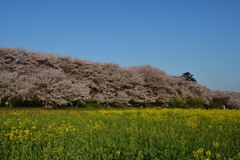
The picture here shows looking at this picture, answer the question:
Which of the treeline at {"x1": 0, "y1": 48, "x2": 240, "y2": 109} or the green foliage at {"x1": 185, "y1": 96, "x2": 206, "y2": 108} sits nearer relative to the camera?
the treeline at {"x1": 0, "y1": 48, "x2": 240, "y2": 109}

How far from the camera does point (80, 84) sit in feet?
125

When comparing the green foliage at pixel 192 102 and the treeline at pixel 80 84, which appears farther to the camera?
the green foliage at pixel 192 102

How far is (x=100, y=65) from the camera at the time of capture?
44.8 m

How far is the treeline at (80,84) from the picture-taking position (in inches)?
1347

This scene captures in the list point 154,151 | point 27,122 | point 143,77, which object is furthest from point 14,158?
point 143,77

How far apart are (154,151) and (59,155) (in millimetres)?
2479

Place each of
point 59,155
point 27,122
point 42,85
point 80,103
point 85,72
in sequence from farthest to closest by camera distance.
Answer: point 85,72, point 80,103, point 42,85, point 27,122, point 59,155

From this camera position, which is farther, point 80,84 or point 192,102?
point 192,102

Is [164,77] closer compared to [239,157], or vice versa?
[239,157]

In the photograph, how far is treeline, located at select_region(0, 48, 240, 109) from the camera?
3422 cm

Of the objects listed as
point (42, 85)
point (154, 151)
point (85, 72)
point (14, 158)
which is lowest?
point (14, 158)

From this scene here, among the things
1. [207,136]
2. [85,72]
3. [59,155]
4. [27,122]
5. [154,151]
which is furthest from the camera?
[85,72]

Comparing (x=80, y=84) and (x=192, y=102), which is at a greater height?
(x=80, y=84)

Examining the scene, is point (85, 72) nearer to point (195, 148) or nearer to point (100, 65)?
point (100, 65)
